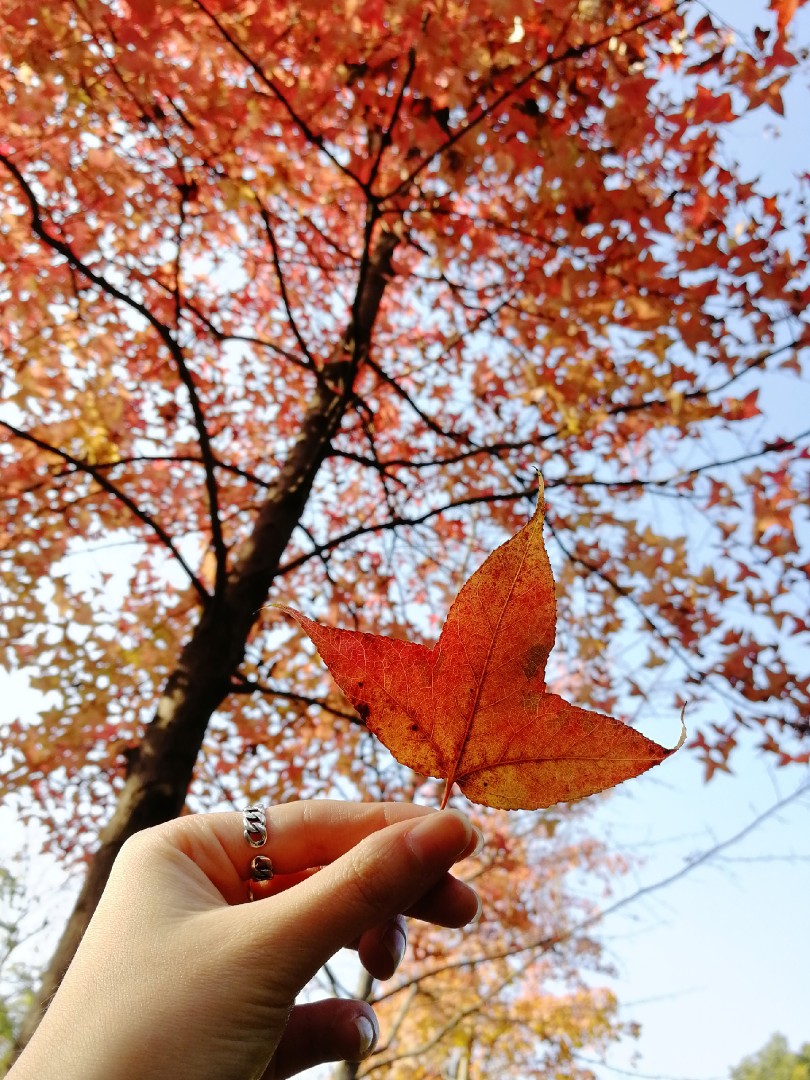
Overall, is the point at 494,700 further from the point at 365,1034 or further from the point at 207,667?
the point at 207,667

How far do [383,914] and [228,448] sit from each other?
544cm

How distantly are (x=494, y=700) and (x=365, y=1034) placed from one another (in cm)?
90

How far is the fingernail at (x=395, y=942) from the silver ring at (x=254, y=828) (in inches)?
12.2

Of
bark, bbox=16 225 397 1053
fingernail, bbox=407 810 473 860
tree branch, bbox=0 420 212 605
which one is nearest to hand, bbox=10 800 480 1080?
fingernail, bbox=407 810 473 860

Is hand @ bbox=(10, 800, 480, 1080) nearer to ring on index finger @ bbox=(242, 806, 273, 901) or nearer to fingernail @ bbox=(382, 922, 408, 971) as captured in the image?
ring on index finger @ bbox=(242, 806, 273, 901)

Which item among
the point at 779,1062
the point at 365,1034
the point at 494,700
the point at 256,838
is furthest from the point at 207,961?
the point at 779,1062

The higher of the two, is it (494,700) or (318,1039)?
(494,700)

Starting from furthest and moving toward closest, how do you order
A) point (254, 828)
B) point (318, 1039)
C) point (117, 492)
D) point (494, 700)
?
point (117, 492) < point (318, 1039) < point (254, 828) < point (494, 700)

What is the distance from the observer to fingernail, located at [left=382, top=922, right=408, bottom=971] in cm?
125

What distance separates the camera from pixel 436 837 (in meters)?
0.88

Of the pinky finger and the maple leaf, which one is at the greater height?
the maple leaf

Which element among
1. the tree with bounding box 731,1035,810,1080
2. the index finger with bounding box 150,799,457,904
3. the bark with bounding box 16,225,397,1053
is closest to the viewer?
the index finger with bounding box 150,799,457,904

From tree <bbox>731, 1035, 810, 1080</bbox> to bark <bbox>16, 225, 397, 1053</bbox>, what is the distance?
4289 cm

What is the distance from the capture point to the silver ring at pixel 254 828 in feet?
3.80
